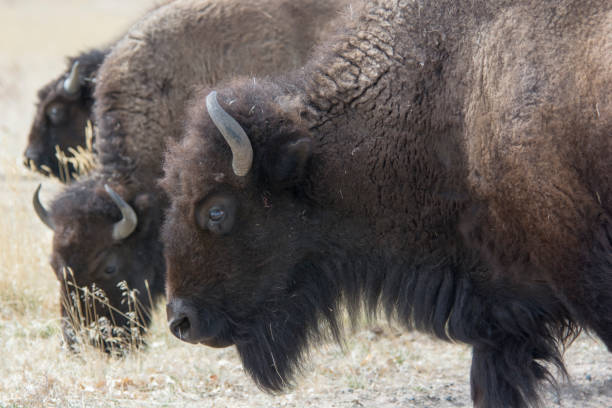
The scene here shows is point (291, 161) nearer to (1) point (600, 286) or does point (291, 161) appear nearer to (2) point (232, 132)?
(2) point (232, 132)

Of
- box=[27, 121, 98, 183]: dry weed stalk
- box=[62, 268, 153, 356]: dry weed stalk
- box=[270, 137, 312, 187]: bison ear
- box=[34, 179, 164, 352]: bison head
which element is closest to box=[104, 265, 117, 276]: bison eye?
box=[34, 179, 164, 352]: bison head

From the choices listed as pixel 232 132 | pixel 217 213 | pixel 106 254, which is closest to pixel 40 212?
pixel 106 254

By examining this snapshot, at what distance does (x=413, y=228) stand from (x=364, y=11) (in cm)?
117

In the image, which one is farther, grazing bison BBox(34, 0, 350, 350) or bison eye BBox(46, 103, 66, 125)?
bison eye BBox(46, 103, 66, 125)

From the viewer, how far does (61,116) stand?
Result: 7.17 metres

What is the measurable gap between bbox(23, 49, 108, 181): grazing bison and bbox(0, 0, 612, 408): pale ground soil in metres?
0.33

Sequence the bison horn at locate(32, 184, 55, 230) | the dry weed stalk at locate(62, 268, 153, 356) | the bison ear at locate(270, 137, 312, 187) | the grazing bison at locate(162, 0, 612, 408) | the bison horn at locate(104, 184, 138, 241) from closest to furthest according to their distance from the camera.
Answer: the grazing bison at locate(162, 0, 612, 408), the bison ear at locate(270, 137, 312, 187), the dry weed stalk at locate(62, 268, 153, 356), the bison horn at locate(104, 184, 138, 241), the bison horn at locate(32, 184, 55, 230)

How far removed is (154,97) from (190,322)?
2695mm

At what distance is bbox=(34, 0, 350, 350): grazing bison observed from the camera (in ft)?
19.3

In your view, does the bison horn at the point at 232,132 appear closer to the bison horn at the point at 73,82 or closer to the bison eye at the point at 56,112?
the bison horn at the point at 73,82

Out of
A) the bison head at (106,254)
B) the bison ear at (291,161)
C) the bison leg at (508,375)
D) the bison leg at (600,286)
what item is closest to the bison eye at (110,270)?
the bison head at (106,254)

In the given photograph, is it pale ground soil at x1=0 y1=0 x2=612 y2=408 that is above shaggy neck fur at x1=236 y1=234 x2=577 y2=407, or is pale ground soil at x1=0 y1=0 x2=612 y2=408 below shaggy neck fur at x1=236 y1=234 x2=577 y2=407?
below

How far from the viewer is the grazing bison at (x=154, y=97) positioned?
5895 millimetres

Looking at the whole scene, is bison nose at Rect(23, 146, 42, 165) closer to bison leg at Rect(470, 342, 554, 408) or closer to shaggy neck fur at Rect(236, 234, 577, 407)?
shaggy neck fur at Rect(236, 234, 577, 407)
